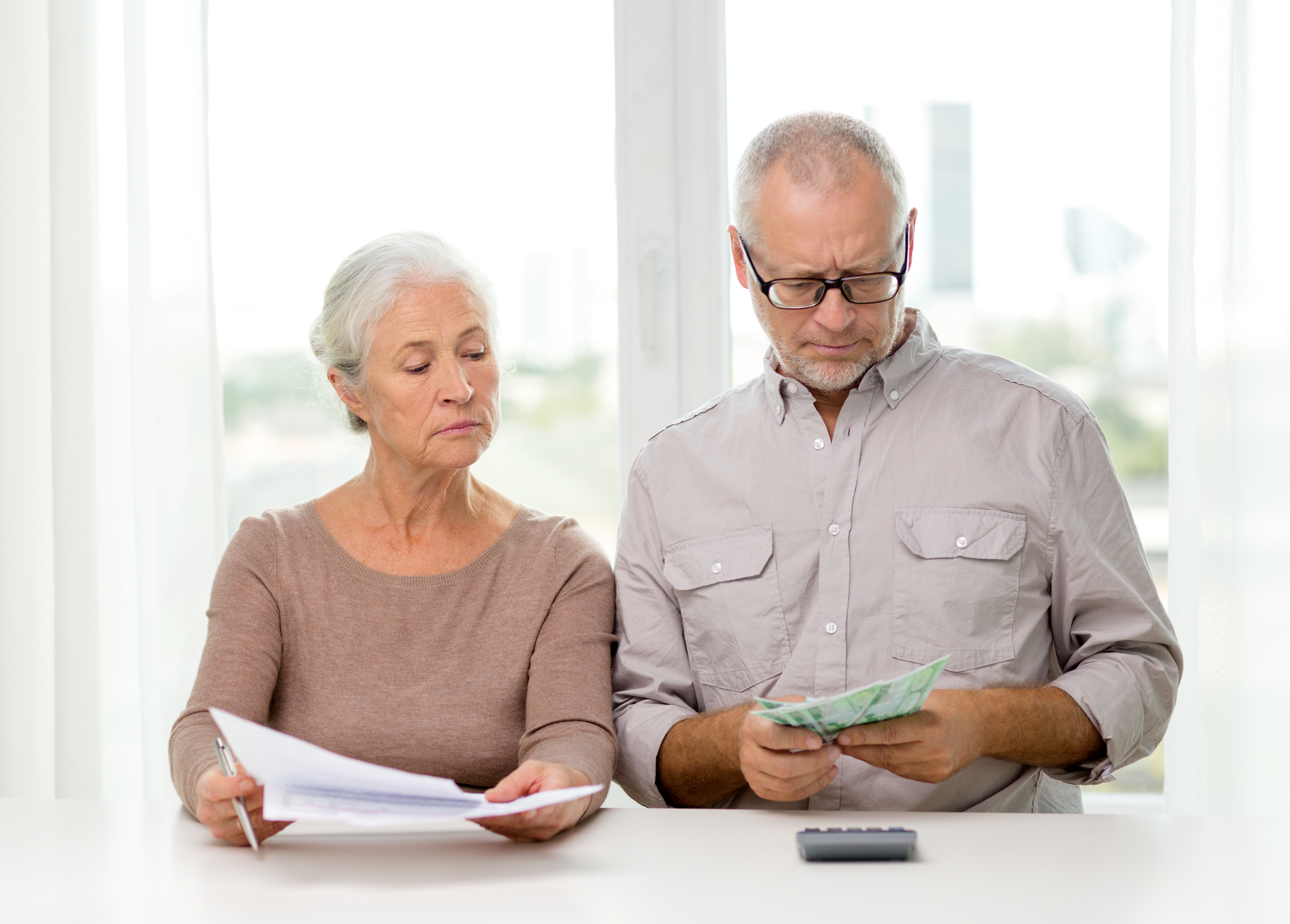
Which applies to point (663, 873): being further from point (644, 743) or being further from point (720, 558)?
point (720, 558)

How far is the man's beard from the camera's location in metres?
1.53

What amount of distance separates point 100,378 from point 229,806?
53.5 inches

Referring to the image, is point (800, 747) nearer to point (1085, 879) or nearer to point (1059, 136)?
point (1085, 879)

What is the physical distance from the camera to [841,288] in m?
1.46

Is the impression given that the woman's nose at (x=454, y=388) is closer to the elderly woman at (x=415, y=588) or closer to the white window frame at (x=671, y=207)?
the elderly woman at (x=415, y=588)

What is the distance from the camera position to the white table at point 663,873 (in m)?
1.00

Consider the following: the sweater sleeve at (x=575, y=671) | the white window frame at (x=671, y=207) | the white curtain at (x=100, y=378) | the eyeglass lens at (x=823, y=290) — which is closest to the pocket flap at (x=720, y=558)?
the sweater sleeve at (x=575, y=671)

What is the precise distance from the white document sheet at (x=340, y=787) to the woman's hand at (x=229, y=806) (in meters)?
0.11

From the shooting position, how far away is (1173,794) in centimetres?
201

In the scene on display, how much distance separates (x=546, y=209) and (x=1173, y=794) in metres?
1.64

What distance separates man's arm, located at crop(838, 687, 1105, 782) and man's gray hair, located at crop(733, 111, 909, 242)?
61 centimetres

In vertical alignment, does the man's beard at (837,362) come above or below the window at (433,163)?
below

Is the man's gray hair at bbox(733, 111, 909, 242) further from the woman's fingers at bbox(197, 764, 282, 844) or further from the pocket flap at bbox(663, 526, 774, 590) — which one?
the woman's fingers at bbox(197, 764, 282, 844)

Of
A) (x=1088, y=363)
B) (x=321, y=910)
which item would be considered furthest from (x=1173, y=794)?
(x=321, y=910)
